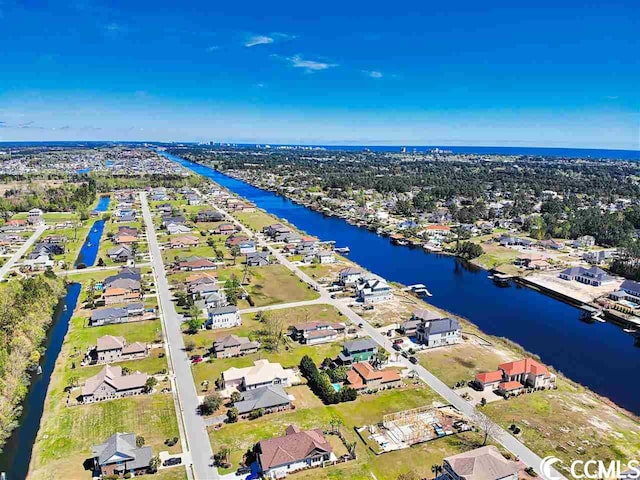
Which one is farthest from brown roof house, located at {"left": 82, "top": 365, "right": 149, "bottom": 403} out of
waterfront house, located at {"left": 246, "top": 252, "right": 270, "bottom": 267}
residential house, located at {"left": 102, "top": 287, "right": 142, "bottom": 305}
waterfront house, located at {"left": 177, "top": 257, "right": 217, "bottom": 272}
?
waterfront house, located at {"left": 246, "top": 252, "right": 270, "bottom": 267}

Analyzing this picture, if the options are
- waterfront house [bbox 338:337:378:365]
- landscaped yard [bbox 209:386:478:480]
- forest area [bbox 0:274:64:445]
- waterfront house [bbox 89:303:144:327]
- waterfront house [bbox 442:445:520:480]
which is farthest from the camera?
waterfront house [bbox 89:303:144:327]

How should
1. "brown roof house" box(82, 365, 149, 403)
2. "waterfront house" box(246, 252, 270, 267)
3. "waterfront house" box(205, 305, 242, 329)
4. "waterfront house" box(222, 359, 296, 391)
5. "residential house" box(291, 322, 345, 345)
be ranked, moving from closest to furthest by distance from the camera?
"brown roof house" box(82, 365, 149, 403) → "waterfront house" box(222, 359, 296, 391) → "residential house" box(291, 322, 345, 345) → "waterfront house" box(205, 305, 242, 329) → "waterfront house" box(246, 252, 270, 267)

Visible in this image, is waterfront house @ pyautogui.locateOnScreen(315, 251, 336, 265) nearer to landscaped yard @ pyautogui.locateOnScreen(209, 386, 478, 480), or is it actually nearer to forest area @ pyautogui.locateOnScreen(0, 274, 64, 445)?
forest area @ pyautogui.locateOnScreen(0, 274, 64, 445)

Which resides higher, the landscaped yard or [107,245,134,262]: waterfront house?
[107,245,134,262]: waterfront house

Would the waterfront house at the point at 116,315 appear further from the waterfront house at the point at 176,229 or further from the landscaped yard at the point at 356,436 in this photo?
the waterfront house at the point at 176,229

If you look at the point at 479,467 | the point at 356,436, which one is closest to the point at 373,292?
the point at 356,436

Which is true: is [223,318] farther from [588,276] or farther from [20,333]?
[588,276]
